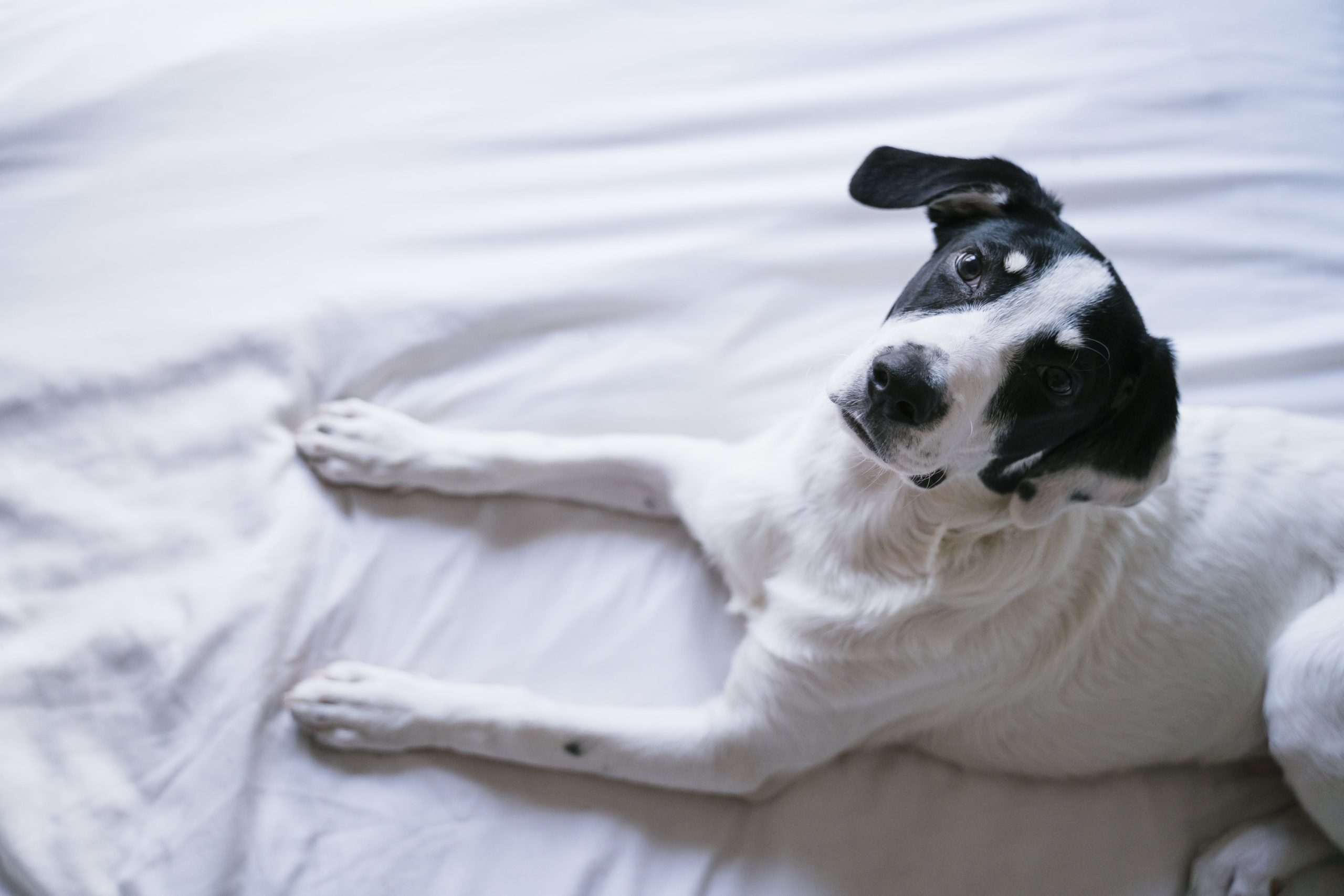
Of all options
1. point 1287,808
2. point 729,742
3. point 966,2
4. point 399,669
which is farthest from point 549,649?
point 966,2

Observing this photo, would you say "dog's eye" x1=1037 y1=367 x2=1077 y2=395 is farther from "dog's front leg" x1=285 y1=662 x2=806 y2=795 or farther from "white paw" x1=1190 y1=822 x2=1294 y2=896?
"white paw" x1=1190 y1=822 x2=1294 y2=896

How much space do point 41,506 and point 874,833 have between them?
1770 mm

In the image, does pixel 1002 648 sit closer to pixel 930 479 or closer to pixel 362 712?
pixel 930 479

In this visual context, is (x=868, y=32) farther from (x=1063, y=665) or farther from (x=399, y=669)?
(x=399, y=669)

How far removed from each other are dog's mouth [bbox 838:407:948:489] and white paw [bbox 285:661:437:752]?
98cm

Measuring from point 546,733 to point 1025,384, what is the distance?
43.5 inches

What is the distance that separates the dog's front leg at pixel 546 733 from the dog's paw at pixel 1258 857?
0.88 meters

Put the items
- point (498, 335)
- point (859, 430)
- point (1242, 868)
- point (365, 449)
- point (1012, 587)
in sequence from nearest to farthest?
point (859, 430) → point (1012, 587) → point (1242, 868) → point (365, 449) → point (498, 335)

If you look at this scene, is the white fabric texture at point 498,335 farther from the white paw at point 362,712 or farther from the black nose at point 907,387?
the black nose at point 907,387

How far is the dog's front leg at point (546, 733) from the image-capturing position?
179 centimetres

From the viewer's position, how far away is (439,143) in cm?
245

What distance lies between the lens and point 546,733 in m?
1.80

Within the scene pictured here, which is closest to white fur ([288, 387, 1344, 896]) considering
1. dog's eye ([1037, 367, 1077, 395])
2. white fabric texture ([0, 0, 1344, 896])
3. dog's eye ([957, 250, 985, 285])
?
white fabric texture ([0, 0, 1344, 896])

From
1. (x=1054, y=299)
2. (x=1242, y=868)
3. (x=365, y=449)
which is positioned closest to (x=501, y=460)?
(x=365, y=449)
